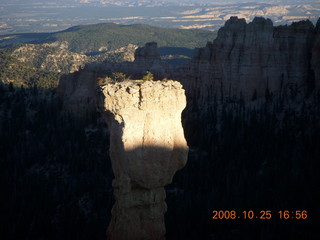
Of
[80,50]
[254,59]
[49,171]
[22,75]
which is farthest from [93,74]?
[80,50]

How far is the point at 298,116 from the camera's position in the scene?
44.1m

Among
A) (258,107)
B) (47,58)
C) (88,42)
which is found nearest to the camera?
(258,107)

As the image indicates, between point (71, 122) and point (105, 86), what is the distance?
36191 millimetres

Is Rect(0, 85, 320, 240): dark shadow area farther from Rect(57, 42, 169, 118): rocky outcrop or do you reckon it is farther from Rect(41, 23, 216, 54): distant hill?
Rect(41, 23, 216, 54): distant hill

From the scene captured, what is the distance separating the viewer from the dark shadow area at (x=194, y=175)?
3083 centimetres

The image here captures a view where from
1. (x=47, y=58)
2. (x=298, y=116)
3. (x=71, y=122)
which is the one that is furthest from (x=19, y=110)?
(x=47, y=58)

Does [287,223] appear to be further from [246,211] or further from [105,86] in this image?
[105,86]

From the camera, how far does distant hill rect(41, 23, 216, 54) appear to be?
17225cm

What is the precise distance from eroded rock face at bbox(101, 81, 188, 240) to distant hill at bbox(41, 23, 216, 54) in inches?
5671

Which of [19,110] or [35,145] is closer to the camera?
[35,145]

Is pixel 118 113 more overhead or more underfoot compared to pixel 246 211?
more overhead

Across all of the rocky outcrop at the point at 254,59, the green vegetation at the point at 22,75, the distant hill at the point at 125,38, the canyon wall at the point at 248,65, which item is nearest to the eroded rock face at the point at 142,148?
the canyon wall at the point at 248,65

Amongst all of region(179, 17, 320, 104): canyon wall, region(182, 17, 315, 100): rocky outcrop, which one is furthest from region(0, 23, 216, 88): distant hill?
region(182, 17, 315, 100): rocky outcrop
